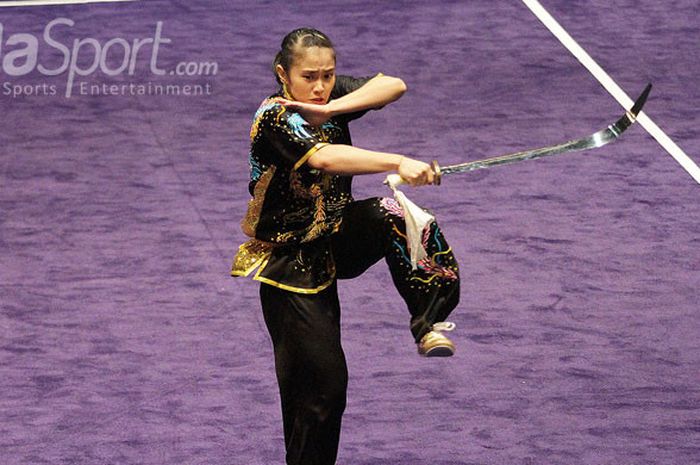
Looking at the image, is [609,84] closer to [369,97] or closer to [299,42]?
[369,97]

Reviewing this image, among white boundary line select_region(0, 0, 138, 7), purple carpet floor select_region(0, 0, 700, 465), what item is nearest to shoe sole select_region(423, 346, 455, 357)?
purple carpet floor select_region(0, 0, 700, 465)

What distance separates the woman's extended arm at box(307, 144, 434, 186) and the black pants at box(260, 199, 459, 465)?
393 millimetres

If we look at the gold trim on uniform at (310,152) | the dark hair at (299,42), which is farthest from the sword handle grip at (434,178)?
the dark hair at (299,42)

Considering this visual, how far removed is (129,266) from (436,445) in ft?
8.19

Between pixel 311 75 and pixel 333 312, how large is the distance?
91 cm

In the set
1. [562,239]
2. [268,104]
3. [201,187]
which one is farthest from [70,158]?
[268,104]

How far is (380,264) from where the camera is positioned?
907 cm

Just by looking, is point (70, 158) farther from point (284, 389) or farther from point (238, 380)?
point (284, 389)

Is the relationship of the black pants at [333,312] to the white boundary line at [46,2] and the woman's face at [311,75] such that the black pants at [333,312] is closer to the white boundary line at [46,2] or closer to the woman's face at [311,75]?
the woman's face at [311,75]

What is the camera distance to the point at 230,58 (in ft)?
38.5

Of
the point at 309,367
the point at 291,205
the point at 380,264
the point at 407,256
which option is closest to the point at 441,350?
the point at 407,256

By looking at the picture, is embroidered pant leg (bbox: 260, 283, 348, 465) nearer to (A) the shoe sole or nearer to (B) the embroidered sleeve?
(A) the shoe sole

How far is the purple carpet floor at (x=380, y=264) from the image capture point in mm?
7305

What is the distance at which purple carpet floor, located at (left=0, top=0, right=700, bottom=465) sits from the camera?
7305 millimetres
